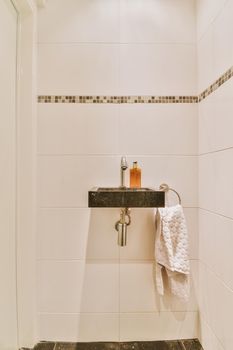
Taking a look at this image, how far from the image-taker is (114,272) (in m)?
1.54

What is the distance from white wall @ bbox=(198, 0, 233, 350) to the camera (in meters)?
1.18

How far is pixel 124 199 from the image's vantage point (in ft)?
4.10

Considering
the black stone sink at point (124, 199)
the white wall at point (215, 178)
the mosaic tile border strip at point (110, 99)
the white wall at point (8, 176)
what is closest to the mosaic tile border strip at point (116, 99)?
the mosaic tile border strip at point (110, 99)

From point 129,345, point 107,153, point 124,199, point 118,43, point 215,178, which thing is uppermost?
point 118,43

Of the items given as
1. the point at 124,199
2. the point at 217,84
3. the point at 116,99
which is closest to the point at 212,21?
the point at 217,84

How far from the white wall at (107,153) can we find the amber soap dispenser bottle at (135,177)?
0.07m

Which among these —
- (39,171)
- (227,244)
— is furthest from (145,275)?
(39,171)

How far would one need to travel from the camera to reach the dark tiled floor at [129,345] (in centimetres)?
148

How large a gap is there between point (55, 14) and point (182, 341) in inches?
81.2

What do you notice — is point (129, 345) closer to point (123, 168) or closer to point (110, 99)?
point (123, 168)

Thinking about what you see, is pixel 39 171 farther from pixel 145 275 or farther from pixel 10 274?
pixel 145 275

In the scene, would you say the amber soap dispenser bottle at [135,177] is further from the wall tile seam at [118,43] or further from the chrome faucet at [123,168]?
the wall tile seam at [118,43]

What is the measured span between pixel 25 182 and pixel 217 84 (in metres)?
1.13

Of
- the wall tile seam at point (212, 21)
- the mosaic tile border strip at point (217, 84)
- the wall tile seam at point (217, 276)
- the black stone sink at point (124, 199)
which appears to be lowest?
the wall tile seam at point (217, 276)
